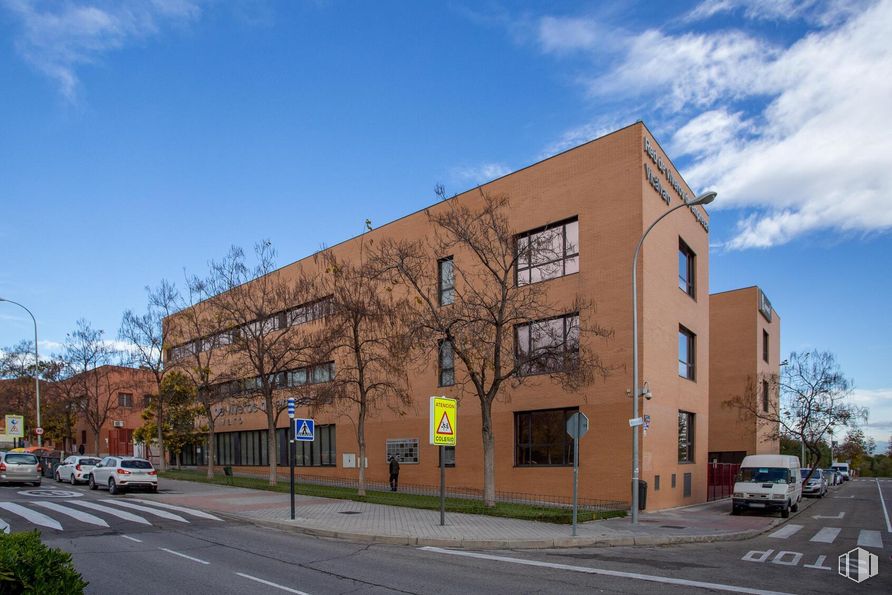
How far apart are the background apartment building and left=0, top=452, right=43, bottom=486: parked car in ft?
48.1

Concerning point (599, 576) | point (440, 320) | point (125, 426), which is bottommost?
point (125, 426)

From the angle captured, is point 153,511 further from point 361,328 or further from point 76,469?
point 76,469

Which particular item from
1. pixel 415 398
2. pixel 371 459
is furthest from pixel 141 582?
pixel 371 459

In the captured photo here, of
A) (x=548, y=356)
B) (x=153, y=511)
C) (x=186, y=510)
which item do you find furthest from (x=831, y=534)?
(x=153, y=511)

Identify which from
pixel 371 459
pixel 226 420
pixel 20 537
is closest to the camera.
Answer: pixel 20 537

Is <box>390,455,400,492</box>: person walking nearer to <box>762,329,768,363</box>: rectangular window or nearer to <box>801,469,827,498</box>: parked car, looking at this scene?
<box>801,469,827,498</box>: parked car

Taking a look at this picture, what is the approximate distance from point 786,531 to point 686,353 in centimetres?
1007

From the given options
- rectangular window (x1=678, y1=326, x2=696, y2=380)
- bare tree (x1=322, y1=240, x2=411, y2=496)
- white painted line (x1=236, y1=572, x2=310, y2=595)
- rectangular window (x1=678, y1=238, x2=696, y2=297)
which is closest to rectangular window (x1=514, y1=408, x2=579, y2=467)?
bare tree (x1=322, y1=240, x2=411, y2=496)

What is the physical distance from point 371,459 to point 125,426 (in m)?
37.4

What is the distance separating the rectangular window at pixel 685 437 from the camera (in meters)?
26.5

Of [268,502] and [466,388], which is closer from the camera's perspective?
[268,502]

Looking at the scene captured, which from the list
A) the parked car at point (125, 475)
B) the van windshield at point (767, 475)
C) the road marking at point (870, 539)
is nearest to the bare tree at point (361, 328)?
the parked car at point (125, 475)

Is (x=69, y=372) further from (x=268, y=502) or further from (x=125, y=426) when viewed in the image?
(x=268, y=502)

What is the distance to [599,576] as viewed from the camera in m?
11.1
